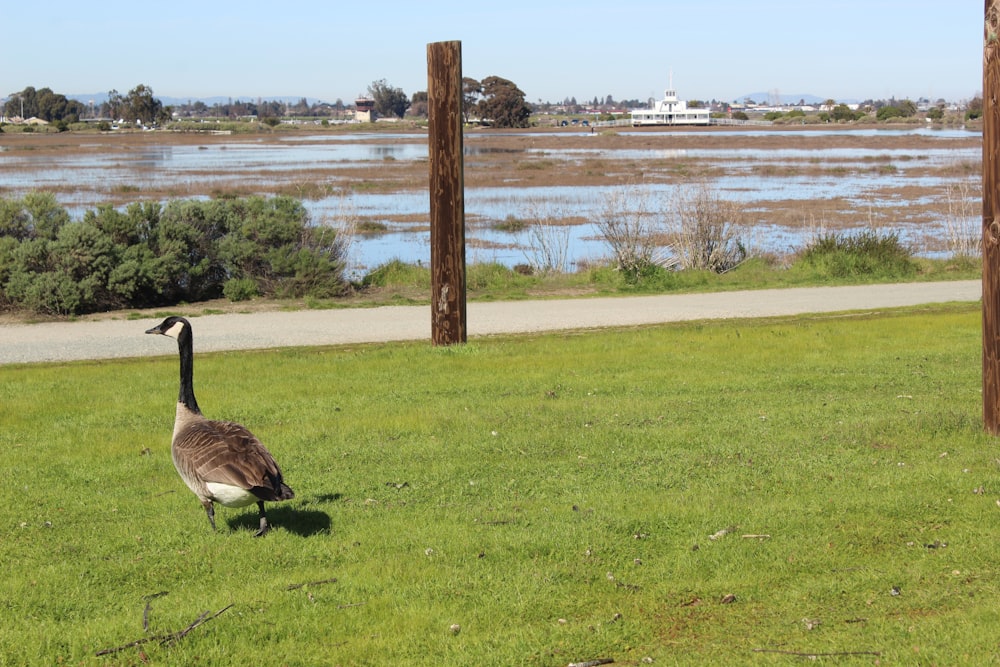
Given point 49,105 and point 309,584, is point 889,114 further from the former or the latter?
point 309,584

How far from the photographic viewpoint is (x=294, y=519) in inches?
279

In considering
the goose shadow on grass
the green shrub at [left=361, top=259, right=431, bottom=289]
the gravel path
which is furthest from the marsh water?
the goose shadow on grass

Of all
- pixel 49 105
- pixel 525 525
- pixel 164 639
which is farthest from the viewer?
pixel 49 105

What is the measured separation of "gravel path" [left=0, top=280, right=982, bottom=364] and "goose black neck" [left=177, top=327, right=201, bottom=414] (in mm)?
7672

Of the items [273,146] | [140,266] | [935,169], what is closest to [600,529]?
[140,266]

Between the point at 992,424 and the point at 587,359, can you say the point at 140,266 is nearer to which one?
the point at 587,359

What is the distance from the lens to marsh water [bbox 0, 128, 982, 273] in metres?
34.1

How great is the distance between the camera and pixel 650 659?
5051 mm

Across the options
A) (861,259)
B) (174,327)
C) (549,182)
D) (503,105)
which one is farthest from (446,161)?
(503,105)

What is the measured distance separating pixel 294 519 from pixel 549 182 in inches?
1950

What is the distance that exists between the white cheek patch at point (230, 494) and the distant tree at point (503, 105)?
144m

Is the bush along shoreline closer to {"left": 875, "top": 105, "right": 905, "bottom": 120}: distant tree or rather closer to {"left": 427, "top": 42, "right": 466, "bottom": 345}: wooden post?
{"left": 427, "top": 42, "right": 466, "bottom": 345}: wooden post

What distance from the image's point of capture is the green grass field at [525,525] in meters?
5.29

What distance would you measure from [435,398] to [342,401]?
91 cm
